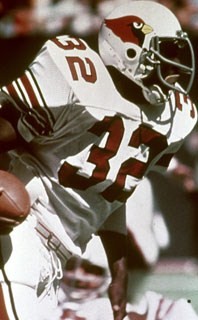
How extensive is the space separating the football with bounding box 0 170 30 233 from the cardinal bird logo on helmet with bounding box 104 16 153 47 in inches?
20.2

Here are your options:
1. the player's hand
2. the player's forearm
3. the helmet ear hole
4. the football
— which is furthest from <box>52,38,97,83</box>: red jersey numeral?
the player's hand

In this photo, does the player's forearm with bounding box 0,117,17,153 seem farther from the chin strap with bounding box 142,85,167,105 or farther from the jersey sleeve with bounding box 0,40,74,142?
the chin strap with bounding box 142,85,167,105

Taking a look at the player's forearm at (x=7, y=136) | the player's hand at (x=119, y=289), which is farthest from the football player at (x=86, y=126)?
the player's hand at (x=119, y=289)

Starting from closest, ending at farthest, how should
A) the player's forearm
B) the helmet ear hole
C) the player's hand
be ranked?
the player's forearm, the helmet ear hole, the player's hand

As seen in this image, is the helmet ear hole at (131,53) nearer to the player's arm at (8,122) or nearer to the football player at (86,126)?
the football player at (86,126)

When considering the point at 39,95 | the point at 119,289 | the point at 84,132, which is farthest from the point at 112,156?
the point at 119,289

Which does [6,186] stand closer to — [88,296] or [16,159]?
[16,159]

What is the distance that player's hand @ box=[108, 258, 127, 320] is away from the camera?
2.38 metres

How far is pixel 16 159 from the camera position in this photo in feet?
7.22

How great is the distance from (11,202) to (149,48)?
1.90 ft

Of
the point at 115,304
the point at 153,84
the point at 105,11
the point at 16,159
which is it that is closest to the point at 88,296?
the point at 115,304

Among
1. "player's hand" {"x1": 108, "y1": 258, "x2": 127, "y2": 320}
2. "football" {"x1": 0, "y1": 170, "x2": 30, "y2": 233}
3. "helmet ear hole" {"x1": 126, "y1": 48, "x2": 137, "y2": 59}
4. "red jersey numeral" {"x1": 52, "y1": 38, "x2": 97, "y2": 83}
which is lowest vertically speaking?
"player's hand" {"x1": 108, "y1": 258, "x2": 127, "y2": 320}

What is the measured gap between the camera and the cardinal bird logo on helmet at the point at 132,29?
221 centimetres

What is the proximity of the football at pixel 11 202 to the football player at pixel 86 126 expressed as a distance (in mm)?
55
